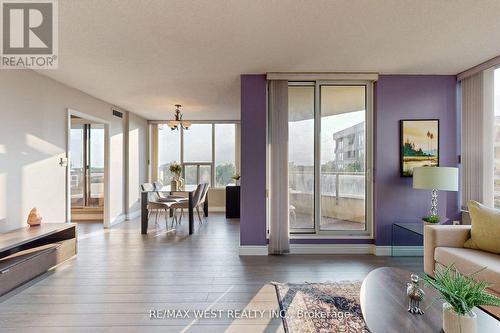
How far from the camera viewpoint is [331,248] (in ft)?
12.8

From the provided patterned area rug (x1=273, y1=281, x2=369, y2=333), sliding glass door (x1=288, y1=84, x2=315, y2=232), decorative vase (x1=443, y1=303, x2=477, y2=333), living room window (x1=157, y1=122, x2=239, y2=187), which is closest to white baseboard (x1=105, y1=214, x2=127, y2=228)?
living room window (x1=157, y1=122, x2=239, y2=187)

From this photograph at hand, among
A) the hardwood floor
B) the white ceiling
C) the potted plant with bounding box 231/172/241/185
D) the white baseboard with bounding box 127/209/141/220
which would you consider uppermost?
the white ceiling

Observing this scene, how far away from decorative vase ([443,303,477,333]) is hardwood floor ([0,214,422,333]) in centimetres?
118

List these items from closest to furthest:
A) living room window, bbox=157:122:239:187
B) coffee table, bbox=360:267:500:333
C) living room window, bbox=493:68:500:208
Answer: coffee table, bbox=360:267:500:333 < living room window, bbox=493:68:500:208 < living room window, bbox=157:122:239:187

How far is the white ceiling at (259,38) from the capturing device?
223cm

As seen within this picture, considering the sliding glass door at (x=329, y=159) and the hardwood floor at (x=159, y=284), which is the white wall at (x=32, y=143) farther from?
the sliding glass door at (x=329, y=159)

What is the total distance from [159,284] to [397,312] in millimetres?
2321

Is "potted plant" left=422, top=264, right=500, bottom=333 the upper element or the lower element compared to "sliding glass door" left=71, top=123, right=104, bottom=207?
lower

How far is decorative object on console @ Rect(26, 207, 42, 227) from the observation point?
3.34m

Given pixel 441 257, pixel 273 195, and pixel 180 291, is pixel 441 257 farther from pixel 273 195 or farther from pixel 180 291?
pixel 180 291

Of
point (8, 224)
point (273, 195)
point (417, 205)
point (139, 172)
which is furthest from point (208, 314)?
point (139, 172)

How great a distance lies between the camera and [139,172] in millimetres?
6859

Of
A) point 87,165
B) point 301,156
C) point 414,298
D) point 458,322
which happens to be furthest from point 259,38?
point 87,165

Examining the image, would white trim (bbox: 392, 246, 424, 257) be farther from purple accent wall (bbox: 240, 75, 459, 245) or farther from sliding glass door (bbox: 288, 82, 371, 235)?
sliding glass door (bbox: 288, 82, 371, 235)
